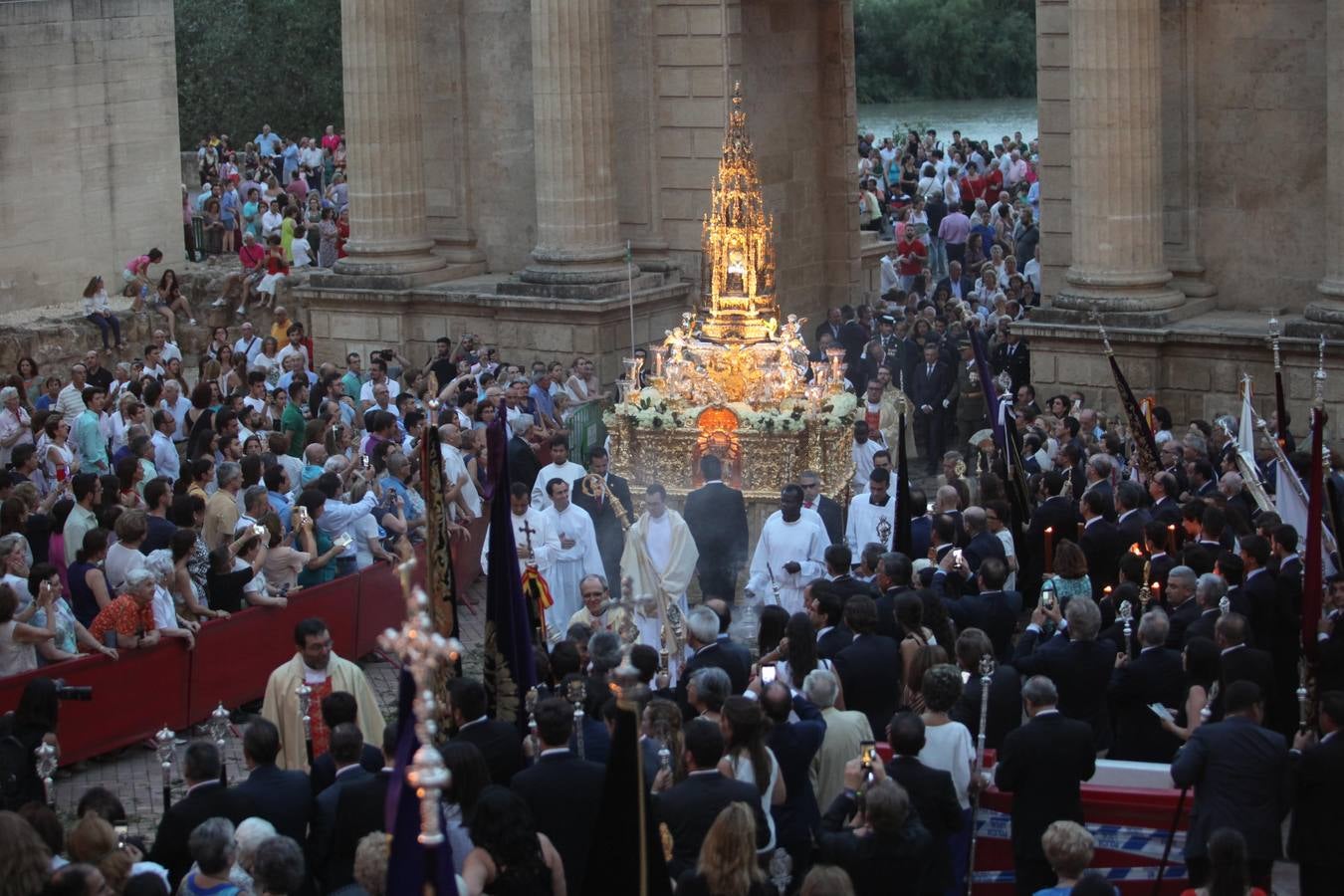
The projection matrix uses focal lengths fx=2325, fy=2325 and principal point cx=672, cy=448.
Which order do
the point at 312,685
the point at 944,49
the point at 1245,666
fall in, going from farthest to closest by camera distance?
the point at 944,49 < the point at 312,685 < the point at 1245,666

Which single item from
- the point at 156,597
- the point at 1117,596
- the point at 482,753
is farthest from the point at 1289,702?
the point at 156,597

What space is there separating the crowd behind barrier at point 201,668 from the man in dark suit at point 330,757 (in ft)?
10.5

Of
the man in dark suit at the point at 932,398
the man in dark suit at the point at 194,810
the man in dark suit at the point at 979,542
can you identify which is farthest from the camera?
the man in dark suit at the point at 932,398

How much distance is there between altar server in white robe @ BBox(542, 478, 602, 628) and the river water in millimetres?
37373

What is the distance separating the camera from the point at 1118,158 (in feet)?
74.4

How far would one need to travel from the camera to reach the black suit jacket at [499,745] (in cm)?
1140

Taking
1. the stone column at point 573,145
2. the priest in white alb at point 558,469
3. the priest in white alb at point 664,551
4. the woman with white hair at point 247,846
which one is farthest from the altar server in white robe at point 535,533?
the stone column at point 573,145

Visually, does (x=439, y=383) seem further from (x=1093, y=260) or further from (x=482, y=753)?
(x=482, y=753)

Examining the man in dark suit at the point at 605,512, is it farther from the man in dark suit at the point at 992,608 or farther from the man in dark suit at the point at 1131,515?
the man in dark suit at the point at 992,608

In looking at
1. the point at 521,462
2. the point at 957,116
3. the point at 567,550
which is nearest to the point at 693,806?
the point at 567,550

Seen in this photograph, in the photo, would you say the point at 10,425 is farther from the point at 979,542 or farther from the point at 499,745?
the point at 499,745

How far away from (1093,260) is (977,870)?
11972 millimetres

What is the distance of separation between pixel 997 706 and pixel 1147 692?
3.09ft

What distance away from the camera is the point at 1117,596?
14.2 meters
